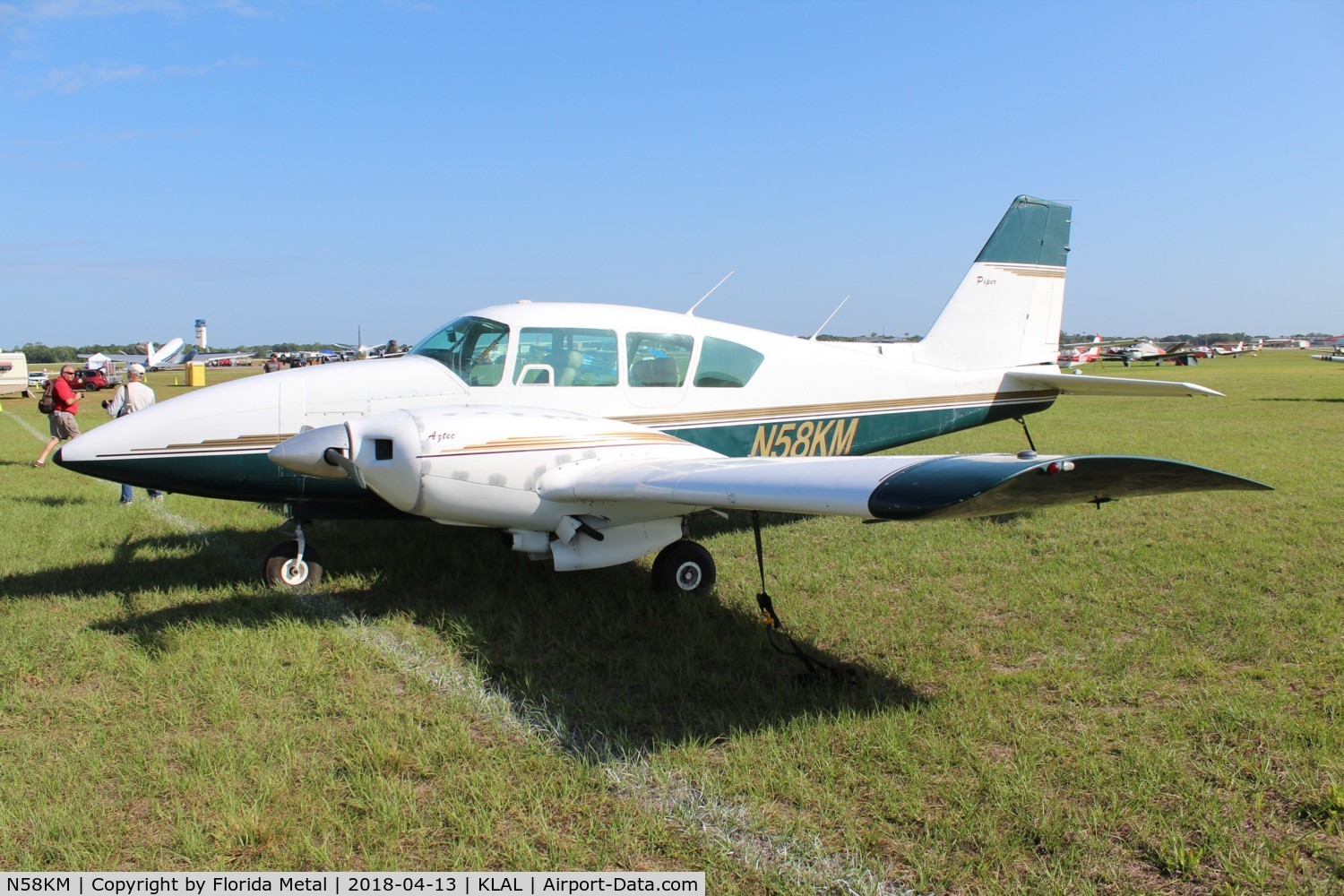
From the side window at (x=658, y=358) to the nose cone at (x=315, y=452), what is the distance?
2396mm

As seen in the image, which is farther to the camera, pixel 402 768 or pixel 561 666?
pixel 561 666

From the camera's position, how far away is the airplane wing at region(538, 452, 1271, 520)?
3.22 m

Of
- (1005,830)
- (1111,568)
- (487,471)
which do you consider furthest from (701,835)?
(1111,568)

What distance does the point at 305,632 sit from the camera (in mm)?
5176

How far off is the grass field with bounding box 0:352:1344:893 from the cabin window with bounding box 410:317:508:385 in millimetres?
1652

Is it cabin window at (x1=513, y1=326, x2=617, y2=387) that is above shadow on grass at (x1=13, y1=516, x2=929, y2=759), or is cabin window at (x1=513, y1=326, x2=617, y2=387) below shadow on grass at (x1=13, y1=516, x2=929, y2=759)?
above

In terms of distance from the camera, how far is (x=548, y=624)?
17.8 ft

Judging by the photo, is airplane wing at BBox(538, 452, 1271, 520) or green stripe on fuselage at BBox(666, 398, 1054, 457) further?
green stripe on fuselage at BBox(666, 398, 1054, 457)

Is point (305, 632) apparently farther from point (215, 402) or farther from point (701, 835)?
point (701, 835)

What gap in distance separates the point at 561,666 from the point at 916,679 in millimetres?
A: 2033

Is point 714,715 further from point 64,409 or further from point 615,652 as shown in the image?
point 64,409

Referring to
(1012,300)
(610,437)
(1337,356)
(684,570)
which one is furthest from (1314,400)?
(1337,356)

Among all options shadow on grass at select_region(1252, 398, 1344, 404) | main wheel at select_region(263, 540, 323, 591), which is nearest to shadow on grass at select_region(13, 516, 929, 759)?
main wheel at select_region(263, 540, 323, 591)

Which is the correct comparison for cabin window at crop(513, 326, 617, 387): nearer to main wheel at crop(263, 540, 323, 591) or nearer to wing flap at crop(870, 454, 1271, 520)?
main wheel at crop(263, 540, 323, 591)
